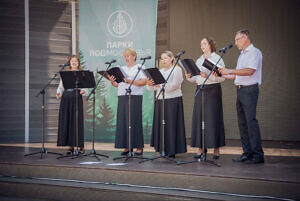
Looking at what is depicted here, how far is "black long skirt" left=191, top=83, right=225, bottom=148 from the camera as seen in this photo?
496 cm

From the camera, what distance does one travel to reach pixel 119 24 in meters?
7.33

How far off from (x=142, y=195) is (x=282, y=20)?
19.2ft

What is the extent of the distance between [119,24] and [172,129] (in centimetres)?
301

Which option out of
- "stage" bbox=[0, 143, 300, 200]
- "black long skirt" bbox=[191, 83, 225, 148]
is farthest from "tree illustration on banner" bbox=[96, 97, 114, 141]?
"black long skirt" bbox=[191, 83, 225, 148]

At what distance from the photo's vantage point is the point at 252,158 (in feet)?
15.4

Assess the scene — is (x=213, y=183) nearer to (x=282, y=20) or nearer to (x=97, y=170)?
(x=97, y=170)

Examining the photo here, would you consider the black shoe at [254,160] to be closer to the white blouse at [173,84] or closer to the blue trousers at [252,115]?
the blue trousers at [252,115]

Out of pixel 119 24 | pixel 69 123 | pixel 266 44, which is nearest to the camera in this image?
pixel 69 123

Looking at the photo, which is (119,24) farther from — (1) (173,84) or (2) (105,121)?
(1) (173,84)

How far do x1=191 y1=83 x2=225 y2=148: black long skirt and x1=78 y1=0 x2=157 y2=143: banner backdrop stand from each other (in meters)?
2.21

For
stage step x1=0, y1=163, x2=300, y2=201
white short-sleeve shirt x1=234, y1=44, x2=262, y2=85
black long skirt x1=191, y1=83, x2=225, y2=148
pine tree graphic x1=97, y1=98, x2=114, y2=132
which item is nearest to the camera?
stage step x1=0, y1=163, x2=300, y2=201

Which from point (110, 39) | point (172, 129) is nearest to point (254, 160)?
point (172, 129)

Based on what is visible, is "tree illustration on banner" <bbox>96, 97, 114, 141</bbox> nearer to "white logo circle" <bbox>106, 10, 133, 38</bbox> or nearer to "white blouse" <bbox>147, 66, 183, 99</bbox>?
"white logo circle" <bbox>106, 10, 133, 38</bbox>

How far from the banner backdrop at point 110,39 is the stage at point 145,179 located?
2.41 meters
